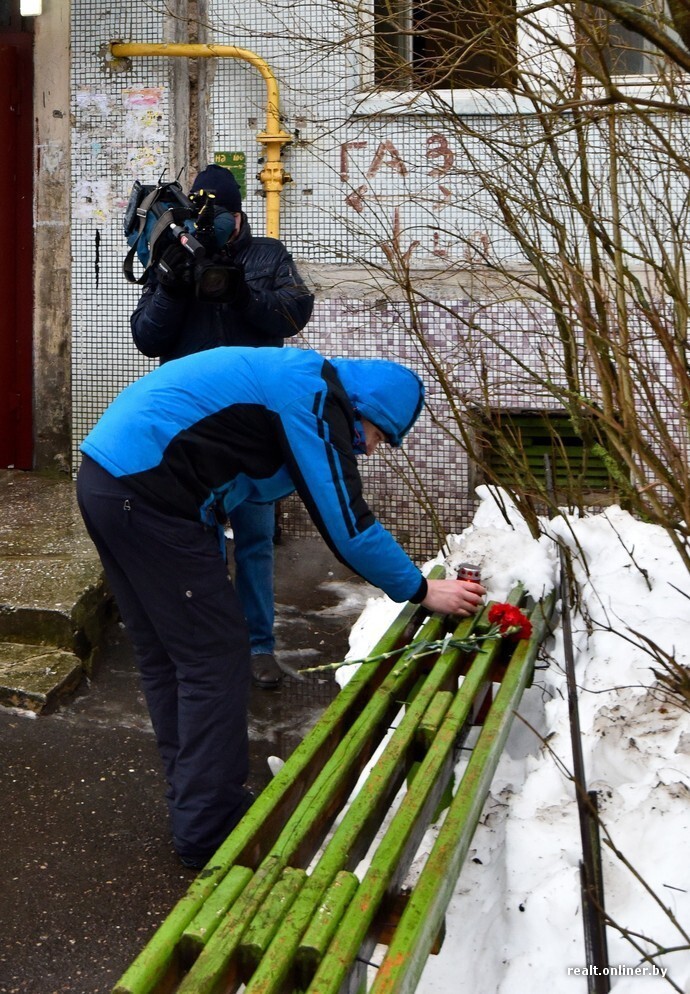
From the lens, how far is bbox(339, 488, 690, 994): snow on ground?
247 centimetres

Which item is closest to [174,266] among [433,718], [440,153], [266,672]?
[266,672]

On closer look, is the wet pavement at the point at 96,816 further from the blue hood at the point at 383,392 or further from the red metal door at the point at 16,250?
the red metal door at the point at 16,250

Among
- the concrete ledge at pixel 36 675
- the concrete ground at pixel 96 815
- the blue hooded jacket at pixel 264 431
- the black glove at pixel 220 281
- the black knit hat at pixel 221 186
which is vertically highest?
the black knit hat at pixel 221 186

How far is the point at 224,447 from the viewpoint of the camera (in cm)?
325

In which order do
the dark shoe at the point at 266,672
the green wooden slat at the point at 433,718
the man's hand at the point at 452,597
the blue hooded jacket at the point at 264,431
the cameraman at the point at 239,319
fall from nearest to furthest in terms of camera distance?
the green wooden slat at the point at 433,718 → the blue hooded jacket at the point at 264,431 → the man's hand at the point at 452,597 → the cameraman at the point at 239,319 → the dark shoe at the point at 266,672

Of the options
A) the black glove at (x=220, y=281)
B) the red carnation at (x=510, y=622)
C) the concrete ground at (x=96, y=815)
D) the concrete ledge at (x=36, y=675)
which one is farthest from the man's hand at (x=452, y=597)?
the concrete ledge at (x=36, y=675)

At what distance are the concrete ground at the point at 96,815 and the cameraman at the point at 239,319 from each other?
0.35 meters

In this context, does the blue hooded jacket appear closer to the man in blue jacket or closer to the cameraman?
the man in blue jacket

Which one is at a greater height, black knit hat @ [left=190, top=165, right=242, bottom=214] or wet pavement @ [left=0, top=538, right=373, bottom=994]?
black knit hat @ [left=190, top=165, right=242, bottom=214]

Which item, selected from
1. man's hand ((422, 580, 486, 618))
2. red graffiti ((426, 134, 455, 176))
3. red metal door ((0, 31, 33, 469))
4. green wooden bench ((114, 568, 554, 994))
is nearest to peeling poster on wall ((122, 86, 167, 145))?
red metal door ((0, 31, 33, 469))

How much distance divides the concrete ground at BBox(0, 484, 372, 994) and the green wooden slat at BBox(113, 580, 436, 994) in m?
0.74

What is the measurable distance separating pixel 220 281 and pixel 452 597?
1.70 meters

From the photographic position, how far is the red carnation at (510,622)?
3.65 m

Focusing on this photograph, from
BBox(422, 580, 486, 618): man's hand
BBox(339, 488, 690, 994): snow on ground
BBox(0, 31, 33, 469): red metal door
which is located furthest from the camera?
BBox(0, 31, 33, 469): red metal door
